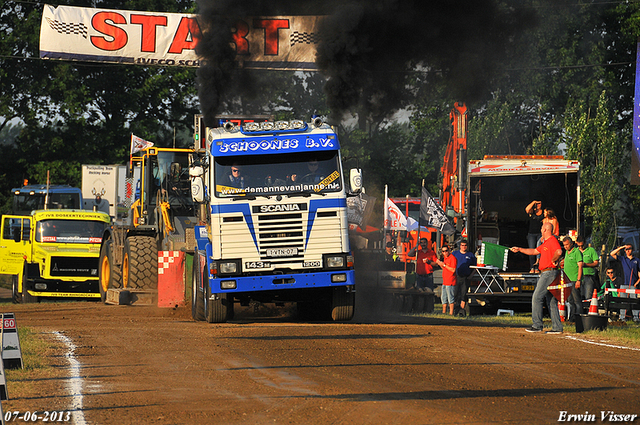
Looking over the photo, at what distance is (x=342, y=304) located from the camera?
604 inches

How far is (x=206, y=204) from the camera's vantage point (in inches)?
589

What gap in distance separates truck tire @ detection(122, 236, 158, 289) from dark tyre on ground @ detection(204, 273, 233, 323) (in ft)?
17.4

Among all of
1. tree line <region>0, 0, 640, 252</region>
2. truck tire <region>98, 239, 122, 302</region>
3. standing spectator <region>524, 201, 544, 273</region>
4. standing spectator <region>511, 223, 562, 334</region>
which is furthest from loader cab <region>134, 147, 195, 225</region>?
tree line <region>0, 0, 640, 252</region>

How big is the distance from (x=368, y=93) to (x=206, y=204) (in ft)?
24.4

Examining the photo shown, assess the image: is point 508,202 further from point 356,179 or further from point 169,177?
point 356,179

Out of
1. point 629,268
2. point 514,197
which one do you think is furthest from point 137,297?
point 629,268

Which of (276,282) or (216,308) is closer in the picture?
(276,282)

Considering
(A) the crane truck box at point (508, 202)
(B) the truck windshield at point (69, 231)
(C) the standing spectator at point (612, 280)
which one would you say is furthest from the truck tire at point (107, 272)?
(C) the standing spectator at point (612, 280)

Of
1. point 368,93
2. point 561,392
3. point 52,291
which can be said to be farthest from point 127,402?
point 52,291

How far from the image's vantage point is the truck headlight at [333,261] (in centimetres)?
1445

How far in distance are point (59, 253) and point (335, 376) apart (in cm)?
1767

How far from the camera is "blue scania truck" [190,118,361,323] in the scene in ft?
47.1

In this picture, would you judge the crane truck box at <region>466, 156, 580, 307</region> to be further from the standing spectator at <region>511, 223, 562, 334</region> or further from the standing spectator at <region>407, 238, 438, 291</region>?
the standing spectator at <region>511, 223, 562, 334</region>

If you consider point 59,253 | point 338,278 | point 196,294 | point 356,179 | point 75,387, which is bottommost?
point 75,387
